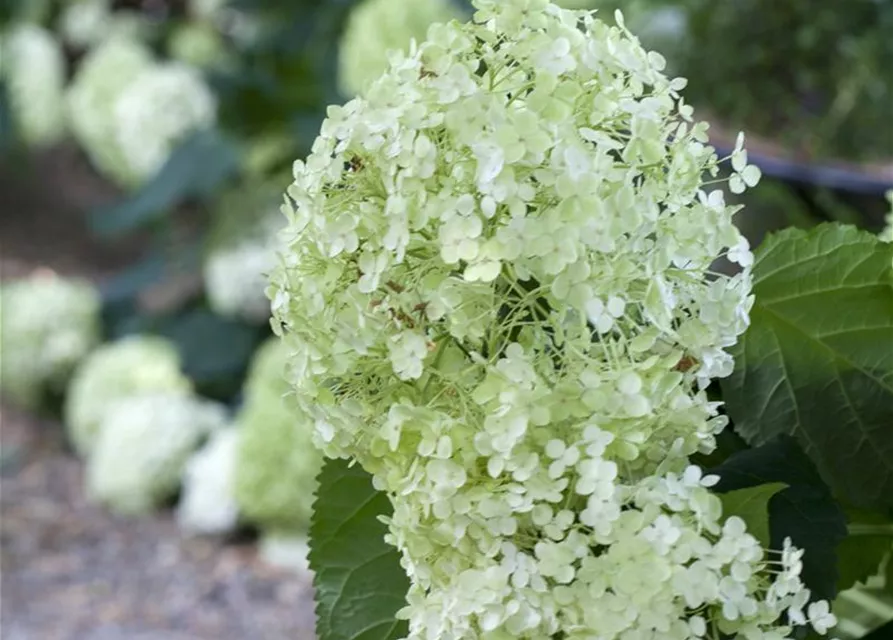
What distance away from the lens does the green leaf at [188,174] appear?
177cm

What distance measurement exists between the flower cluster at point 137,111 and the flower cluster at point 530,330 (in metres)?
1.67

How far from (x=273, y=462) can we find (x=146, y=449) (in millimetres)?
318

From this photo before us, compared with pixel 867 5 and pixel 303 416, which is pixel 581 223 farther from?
pixel 867 5

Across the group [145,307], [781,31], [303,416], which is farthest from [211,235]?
[303,416]

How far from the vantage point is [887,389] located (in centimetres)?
37

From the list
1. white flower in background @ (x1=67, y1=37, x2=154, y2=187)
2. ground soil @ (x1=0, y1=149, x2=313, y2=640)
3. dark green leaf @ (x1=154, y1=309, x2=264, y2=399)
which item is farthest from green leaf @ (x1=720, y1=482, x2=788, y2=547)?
white flower in background @ (x1=67, y1=37, x2=154, y2=187)

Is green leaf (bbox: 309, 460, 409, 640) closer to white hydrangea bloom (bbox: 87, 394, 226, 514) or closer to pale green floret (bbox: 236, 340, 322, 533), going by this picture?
pale green floret (bbox: 236, 340, 322, 533)

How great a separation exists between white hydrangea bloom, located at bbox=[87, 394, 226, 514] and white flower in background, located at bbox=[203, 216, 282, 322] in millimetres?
165

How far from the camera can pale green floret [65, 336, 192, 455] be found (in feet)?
6.05

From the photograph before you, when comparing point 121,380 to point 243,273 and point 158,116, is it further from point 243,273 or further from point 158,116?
point 158,116

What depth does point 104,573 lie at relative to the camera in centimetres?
159

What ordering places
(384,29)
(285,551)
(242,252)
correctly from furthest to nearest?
(242,252)
(285,551)
(384,29)

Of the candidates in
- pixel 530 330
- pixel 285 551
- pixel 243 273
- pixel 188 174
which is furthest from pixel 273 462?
pixel 530 330

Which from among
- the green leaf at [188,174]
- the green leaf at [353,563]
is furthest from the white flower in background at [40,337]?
the green leaf at [353,563]
